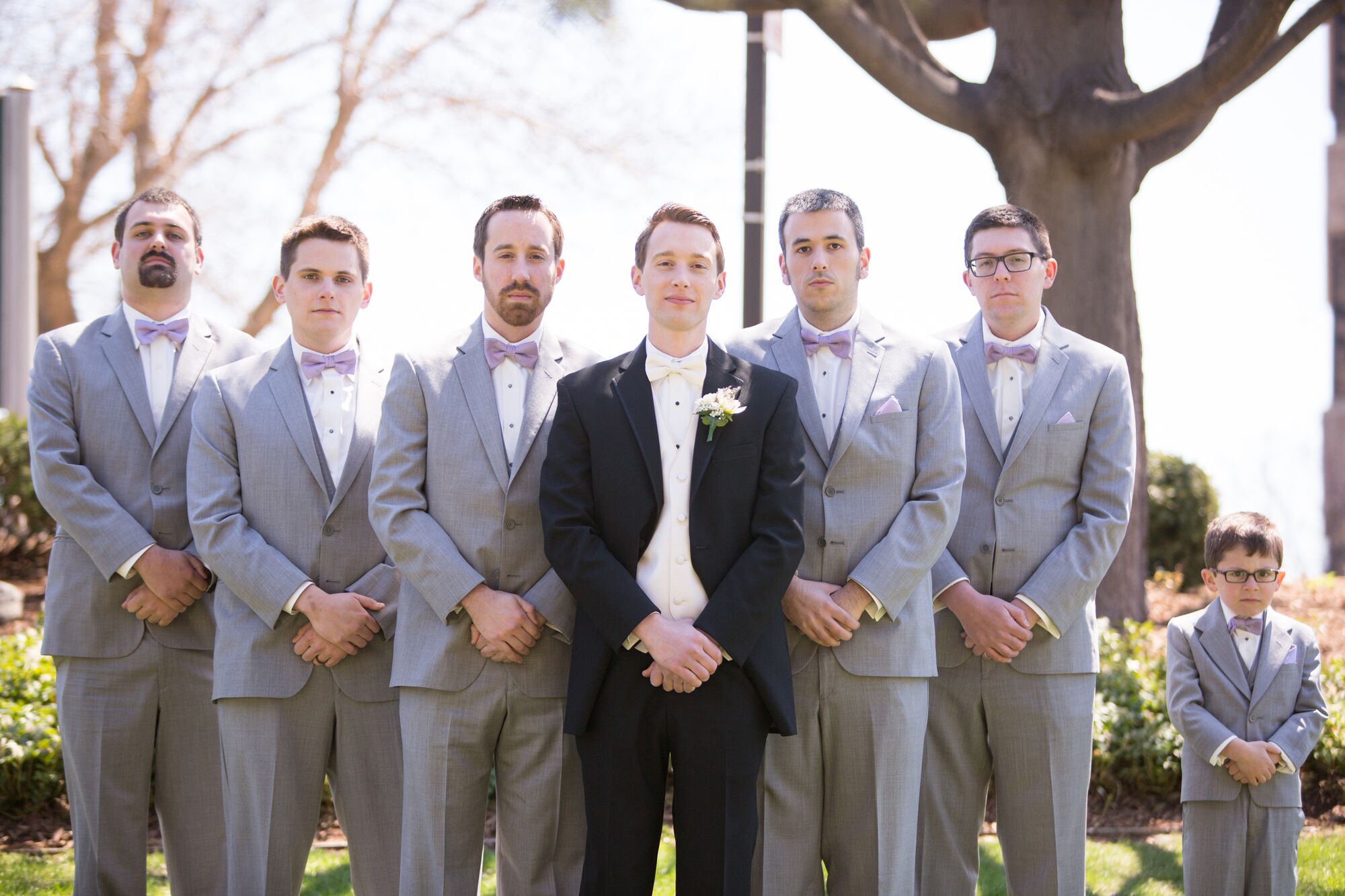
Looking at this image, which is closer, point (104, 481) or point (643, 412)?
point (643, 412)

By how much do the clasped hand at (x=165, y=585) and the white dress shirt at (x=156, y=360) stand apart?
1.86 ft

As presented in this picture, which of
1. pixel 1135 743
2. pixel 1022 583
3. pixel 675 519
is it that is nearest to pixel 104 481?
pixel 675 519

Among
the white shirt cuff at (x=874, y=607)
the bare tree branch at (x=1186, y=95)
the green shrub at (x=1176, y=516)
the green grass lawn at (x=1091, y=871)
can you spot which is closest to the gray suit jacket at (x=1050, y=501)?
the white shirt cuff at (x=874, y=607)

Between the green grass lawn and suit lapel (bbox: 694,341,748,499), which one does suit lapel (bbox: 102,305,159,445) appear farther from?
the green grass lawn

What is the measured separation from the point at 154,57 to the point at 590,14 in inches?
508

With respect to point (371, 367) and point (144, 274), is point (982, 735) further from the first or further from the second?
point (144, 274)

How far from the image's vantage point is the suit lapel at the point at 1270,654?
4520 millimetres

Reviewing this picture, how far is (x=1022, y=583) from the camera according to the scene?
4445mm

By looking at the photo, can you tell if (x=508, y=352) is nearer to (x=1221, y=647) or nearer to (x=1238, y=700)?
(x=1221, y=647)

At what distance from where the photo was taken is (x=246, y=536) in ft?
14.1

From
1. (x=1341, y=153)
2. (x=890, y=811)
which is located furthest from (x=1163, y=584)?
(x=1341, y=153)

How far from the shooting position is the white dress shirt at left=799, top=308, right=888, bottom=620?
4.30m

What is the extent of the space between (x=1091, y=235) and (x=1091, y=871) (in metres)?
4.30

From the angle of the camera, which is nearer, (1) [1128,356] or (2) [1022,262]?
(2) [1022,262]
